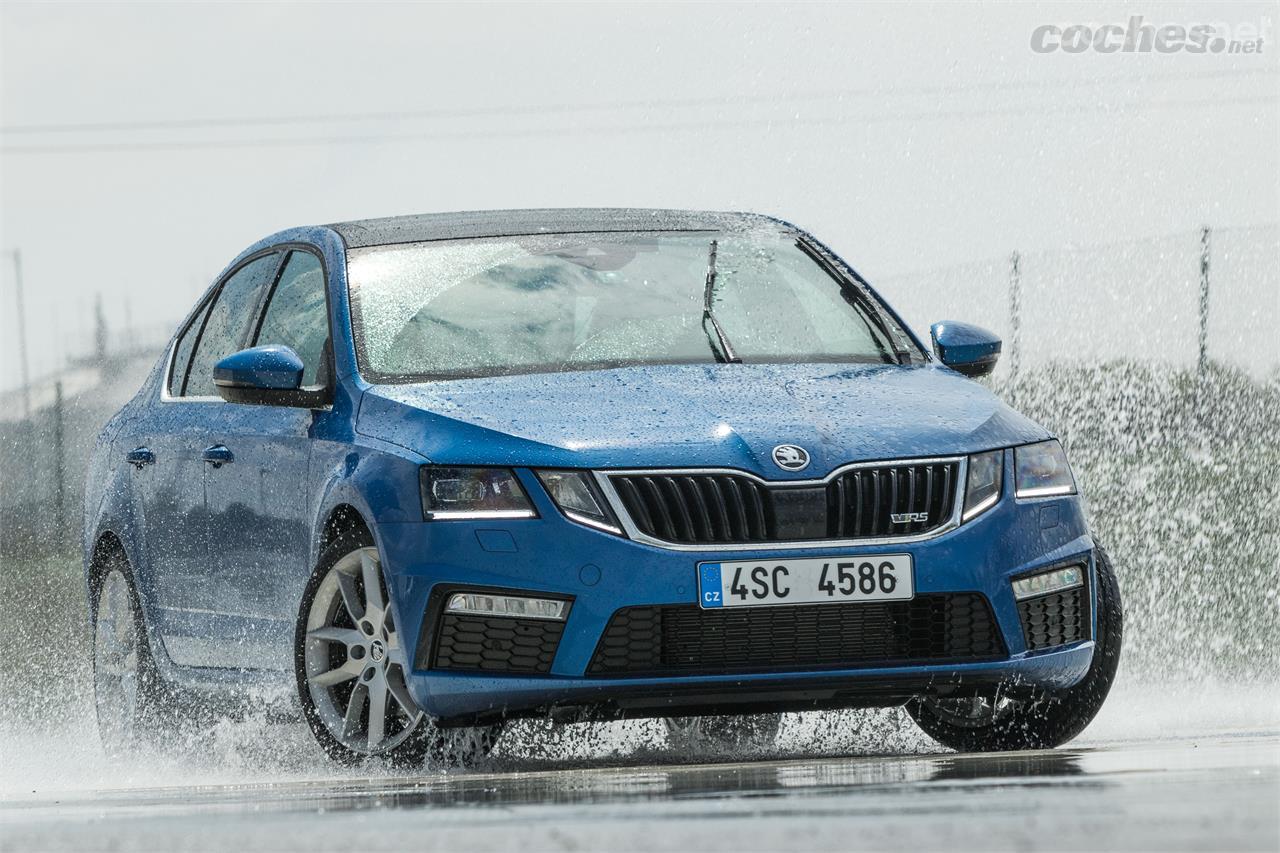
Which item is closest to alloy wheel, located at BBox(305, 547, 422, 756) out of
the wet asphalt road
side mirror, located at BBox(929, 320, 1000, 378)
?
the wet asphalt road

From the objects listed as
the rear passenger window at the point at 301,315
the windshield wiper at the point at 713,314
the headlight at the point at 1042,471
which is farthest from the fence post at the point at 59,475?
the headlight at the point at 1042,471

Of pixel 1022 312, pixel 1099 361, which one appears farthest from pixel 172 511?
pixel 1022 312

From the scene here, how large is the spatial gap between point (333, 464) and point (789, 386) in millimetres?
1253

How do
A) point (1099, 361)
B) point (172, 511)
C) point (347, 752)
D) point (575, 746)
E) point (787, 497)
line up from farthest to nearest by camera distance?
point (1099, 361)
point (172, 511)
point (575, 746)
point (347, 752)
point (787, 497)

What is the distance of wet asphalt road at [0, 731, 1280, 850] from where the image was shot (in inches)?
202

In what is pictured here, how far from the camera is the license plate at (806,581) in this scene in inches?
274

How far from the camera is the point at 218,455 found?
877 cm

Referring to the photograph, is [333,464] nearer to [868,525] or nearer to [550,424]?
[550,424]

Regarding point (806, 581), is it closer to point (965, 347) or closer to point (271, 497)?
point (965, 347)

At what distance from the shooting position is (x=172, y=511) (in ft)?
30.2

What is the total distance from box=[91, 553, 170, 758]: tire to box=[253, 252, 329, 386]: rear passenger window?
3.85 feet

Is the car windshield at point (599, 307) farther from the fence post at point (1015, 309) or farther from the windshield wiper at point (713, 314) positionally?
the fence post at point (1015, 309)

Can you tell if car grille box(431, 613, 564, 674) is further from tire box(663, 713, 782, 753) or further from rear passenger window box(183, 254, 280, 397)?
rear passenger window box(183, 254, 280, 397)

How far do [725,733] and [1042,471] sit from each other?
1746 millimetres
